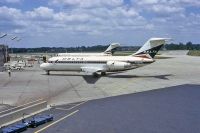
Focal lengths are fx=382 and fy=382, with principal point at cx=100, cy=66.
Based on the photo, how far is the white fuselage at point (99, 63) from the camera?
67.7m

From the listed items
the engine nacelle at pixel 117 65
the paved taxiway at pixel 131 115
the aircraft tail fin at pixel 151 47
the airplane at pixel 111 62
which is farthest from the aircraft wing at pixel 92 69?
the paved taxiway at pixel 131 115

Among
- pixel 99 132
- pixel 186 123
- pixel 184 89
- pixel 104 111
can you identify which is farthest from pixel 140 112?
pixel 184 89

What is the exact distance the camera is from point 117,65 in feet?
224

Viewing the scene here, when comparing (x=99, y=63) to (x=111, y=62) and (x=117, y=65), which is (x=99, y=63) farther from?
(x=117, y=65)

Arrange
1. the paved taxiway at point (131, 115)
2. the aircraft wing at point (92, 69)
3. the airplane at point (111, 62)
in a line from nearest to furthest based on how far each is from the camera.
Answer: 1. the paved taxiway at point (131, 115)
2. the airplane at point (111, 62)
3. the aircraft wing at point (92, 69)

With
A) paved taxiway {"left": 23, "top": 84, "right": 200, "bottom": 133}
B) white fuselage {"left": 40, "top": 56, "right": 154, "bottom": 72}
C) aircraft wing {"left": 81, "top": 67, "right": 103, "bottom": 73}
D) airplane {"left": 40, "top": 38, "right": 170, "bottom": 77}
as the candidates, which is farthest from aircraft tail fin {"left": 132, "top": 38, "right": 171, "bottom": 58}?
paved taxiway {"left": 23, "top": 84, "right": 200, "bottom": 133}

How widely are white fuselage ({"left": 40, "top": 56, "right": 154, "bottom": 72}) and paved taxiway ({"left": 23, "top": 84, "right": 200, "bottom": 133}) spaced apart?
727 inches

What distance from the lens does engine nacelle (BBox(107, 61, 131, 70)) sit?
6771 cm

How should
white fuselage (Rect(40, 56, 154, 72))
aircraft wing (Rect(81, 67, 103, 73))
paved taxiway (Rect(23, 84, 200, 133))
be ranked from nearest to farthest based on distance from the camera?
paved taxiway (Rect(23, 84, 200, 133))
white fuselage (Rect(40, 56, 154, 72))
aircraft wing (Rect(81, 67, 103, 73))

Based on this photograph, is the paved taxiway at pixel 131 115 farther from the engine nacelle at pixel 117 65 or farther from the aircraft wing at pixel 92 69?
the aircraft wing at pixel 92 69

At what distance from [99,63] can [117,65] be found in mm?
3743

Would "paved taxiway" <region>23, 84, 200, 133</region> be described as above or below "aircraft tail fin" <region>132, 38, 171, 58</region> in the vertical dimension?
below

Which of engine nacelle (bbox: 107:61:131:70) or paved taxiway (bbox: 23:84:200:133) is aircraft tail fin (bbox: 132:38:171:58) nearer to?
engine nacelle (bbox: 107:61:131:70)

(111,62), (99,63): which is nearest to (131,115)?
(111,62)
